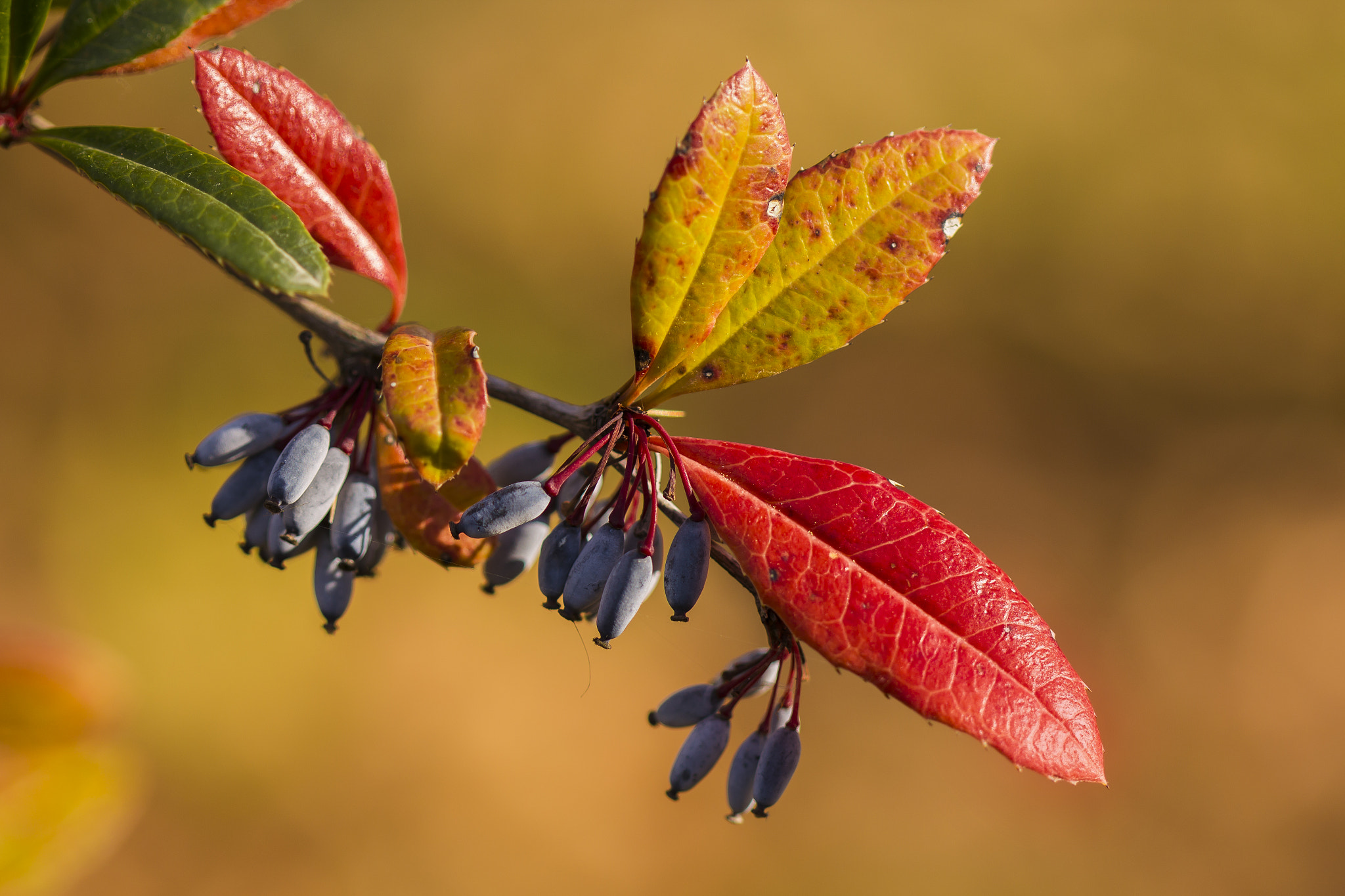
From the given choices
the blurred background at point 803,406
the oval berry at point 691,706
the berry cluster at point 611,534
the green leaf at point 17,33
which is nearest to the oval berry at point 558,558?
the berry cluster at point 611,534

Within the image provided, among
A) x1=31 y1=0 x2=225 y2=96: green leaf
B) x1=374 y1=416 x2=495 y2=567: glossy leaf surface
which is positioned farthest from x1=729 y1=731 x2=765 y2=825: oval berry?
x1=31 y1=0 x2=225 y2=96: green leaf

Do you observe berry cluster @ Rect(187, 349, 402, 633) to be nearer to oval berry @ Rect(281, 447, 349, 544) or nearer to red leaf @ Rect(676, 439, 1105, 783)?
oval berry @ Rect(281, 447, 349, 544)

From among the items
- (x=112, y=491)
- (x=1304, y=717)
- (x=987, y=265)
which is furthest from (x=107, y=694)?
(x=1304, y=717)

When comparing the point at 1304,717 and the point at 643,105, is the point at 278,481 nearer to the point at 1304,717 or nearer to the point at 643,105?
the point at 643,105

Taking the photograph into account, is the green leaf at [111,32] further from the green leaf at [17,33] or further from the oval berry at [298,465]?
the oval berry at [298,465]

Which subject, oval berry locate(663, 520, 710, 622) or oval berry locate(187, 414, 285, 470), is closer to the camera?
oval berry locate(663, 520, 710, 622)

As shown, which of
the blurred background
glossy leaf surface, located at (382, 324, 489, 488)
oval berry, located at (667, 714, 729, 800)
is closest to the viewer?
glossy leaf surface, located at (382, 324, 489, 488)
